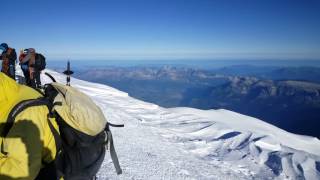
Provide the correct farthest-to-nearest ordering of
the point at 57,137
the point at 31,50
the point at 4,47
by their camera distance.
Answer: the point at 4,47, the point at 31,50, the point at 57,137

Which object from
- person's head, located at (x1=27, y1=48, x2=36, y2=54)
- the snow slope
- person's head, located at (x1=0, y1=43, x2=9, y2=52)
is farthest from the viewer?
person's head, located at (x1=0, y1=43, x2=9, y2=52)

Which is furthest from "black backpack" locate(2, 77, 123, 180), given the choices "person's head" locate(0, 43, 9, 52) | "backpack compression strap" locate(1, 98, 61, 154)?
"person's head" locate(0, 43, 9, 52)

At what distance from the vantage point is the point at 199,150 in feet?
49.4

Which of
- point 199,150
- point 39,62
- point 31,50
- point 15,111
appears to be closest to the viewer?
point 15,111

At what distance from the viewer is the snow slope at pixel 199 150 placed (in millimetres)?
10988

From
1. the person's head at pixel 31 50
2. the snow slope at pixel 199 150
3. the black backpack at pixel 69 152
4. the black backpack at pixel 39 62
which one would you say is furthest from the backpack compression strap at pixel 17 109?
the black backpack at pixel 39 62

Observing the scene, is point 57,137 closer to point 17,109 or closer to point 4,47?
point 17,109

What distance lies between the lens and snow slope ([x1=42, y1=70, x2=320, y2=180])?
1099cm

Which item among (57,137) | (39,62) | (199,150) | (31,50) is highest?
(31,50)

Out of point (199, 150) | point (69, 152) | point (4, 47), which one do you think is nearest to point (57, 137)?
point (69, 152)

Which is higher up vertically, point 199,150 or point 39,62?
point 39,62

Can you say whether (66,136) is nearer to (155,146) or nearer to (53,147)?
(53,147)

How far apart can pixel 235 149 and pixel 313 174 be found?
3553 millimetres

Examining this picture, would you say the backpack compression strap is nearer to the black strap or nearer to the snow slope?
the black strap
